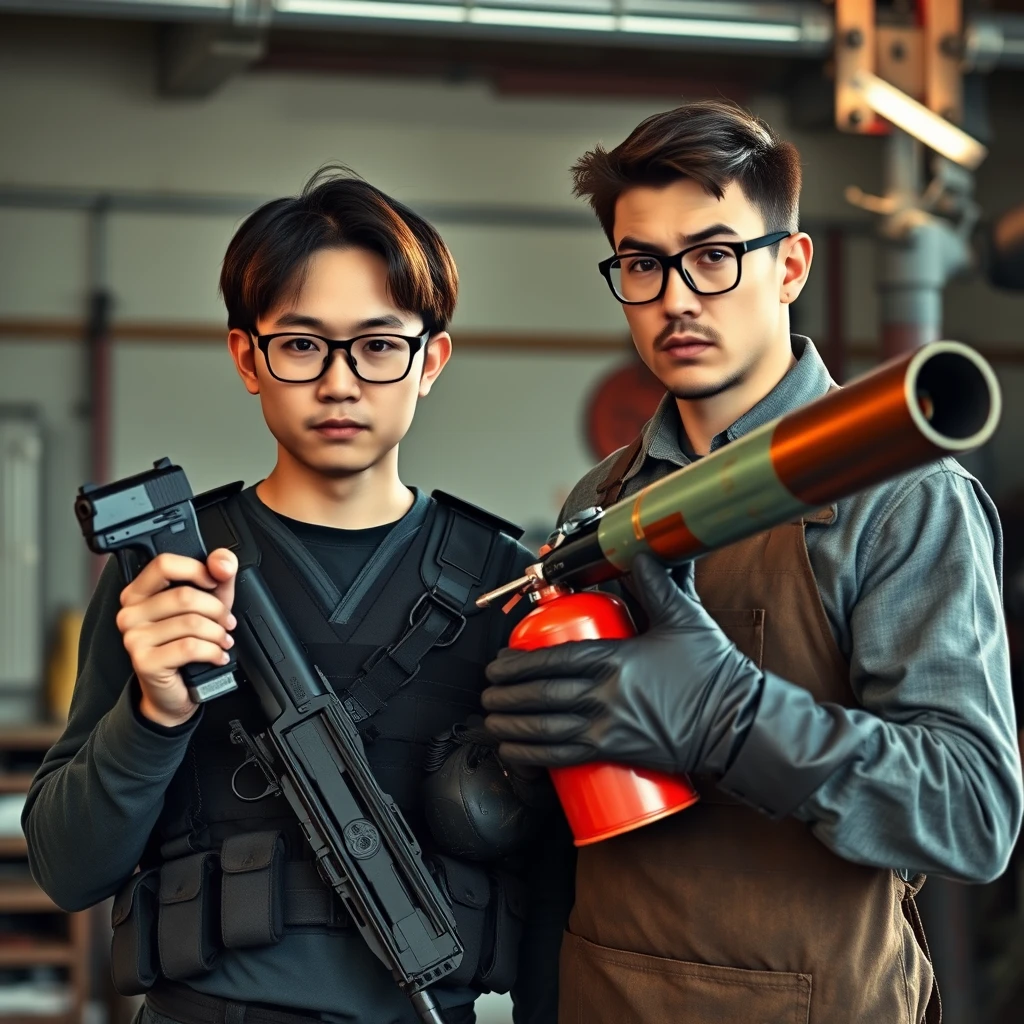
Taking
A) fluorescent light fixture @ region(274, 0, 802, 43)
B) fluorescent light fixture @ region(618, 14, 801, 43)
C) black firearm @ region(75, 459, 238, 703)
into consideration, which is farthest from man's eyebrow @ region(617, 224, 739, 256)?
fluorescent light fixture @ region(618, 14, 801, 43)

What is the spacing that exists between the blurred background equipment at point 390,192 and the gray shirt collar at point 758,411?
10.3 feet

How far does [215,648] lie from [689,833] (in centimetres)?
48

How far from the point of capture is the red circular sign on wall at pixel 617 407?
603 cm

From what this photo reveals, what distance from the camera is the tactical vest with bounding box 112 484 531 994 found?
4.81 ft

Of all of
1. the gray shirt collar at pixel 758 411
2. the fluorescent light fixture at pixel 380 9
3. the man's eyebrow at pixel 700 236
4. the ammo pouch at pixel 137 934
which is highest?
the fluorescent light fixture at pixel 380 9

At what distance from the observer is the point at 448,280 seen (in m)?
1.68

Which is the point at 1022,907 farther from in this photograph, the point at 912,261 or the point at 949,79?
the point at 949,79

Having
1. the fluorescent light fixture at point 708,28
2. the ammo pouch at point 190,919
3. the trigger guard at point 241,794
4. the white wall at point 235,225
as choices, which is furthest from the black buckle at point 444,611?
the white wall at point 235,225

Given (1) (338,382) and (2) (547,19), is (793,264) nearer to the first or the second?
(1) (338,382)

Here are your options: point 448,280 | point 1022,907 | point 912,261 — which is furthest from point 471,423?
point 448,280

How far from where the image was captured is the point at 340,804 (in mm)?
1459

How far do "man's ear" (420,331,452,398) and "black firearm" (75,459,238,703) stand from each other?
35 cm

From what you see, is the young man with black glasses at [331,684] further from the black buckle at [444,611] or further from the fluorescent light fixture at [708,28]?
the fluorescent light fixture at [708,28]

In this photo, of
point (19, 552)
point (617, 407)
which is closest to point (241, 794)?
point (19, 552)
